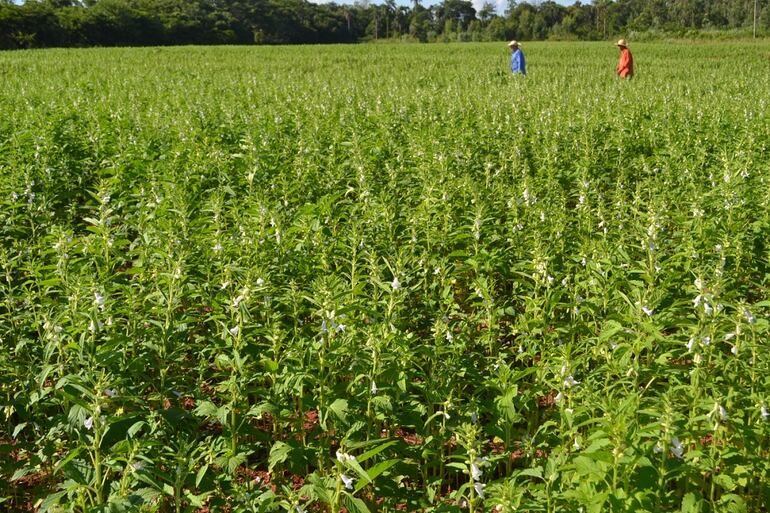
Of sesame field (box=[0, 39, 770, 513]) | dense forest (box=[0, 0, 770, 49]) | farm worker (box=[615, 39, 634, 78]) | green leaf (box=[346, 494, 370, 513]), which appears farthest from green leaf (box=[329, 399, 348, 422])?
dense forest (box=[0, 0, 770, 49])

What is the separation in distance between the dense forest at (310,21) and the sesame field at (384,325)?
173 feet

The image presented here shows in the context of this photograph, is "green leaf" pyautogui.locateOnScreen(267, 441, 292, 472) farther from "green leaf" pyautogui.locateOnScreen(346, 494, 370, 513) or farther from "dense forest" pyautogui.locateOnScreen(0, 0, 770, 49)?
"dense forest" pyautogui.locateOnScreen(0, 0, 770, 49)

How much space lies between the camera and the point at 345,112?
40.6 ft

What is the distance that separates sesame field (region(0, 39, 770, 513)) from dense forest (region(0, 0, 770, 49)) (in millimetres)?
52748

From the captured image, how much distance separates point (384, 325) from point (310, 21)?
9730cm

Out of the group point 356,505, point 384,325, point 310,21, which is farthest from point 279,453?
point 310,21

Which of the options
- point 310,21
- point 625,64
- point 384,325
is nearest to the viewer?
point 384,325

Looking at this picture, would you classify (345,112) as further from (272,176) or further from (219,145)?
(272,176)

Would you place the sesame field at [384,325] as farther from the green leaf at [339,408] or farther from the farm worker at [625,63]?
the farm worker at [625,63]

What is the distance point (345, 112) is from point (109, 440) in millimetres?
9814

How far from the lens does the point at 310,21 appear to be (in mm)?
94562

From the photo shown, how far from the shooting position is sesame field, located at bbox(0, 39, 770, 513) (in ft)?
9.80

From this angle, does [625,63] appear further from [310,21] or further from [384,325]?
[310,21]

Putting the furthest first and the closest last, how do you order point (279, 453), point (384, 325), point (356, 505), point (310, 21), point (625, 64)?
point (310, 21) < point (625, 64) < point (384, 325) < point (279, 453) < point (356, 505)
